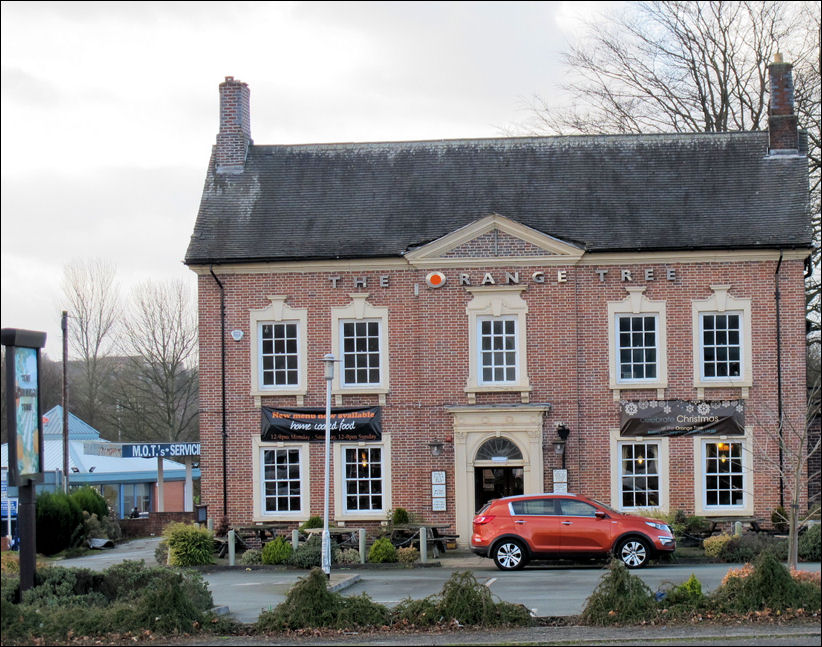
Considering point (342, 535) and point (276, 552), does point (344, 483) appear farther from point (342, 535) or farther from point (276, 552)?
point (276, 552)

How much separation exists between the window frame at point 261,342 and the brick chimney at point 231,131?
170 inches

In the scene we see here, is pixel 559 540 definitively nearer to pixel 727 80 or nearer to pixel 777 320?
pixel 777 320

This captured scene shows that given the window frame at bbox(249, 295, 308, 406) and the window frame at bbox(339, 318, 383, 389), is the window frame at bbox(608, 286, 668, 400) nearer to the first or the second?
the window frame at bbox(339, 318, 383, 389)

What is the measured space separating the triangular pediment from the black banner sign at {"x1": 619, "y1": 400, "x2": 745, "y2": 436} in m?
3.82

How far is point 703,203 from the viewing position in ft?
91.2

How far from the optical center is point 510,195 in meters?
28.7

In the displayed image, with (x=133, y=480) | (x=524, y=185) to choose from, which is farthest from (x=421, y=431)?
(x=133, y=480)

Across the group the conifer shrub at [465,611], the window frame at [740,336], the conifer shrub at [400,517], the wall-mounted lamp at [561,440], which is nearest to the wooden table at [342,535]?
the conifer shrub at [400,517]

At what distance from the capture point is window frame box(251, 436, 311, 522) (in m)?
27.3

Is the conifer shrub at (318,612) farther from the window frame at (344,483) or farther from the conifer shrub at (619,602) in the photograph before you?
the window frame at (344,483)

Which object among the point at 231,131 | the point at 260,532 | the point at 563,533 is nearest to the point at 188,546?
the point at 260,532

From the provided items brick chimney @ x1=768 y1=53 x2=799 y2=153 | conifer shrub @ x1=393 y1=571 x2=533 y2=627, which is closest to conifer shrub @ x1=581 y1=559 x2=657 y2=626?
conifer shrub @ x1=393 y1=571 x2=533 y2=627

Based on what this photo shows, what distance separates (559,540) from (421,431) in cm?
591

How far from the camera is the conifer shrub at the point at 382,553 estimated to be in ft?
80.5
